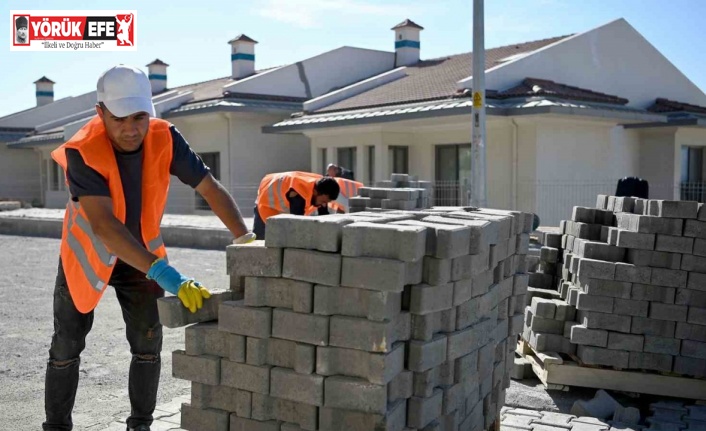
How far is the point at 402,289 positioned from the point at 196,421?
130 centimetres

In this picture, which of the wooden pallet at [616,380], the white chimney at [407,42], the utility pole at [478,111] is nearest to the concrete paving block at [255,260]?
the wooden pallet at [616,380]

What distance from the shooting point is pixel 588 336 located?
5539 millimetres

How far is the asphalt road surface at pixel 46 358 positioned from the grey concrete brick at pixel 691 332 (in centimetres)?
385

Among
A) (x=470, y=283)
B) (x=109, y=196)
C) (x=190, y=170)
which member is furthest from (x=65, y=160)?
(x=470, y=283)

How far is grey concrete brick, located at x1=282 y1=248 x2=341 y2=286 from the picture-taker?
119 inches

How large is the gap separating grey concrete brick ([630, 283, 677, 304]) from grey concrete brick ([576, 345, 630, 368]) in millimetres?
460

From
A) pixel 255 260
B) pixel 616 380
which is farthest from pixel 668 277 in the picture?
pixel 255 260

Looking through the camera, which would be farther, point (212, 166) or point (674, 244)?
point (212, 166)

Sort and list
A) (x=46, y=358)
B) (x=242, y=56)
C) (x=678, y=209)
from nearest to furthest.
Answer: (x=678, y=209) → (x=46, y=358) → (x=242, y=56)

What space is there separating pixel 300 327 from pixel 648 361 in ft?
11.7

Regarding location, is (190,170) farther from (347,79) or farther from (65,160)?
(347,79)

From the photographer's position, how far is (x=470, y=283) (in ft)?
11.7

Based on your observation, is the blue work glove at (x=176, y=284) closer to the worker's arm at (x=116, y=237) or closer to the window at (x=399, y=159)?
the worker's arm at (x=116, y=237)

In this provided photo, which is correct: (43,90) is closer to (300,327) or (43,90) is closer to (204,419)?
(204,419)
